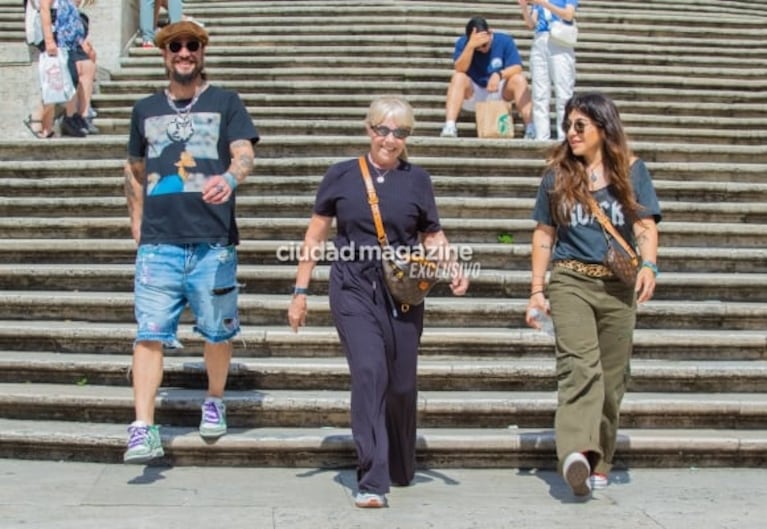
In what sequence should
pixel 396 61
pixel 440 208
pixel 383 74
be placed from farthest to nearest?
pixel 396 61 → pixel 383 74 → pixel 440 208

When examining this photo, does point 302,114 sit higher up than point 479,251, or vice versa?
point 302,114

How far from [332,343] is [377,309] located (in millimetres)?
1416

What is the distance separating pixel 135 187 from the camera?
17.6 ft

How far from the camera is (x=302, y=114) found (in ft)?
33.2

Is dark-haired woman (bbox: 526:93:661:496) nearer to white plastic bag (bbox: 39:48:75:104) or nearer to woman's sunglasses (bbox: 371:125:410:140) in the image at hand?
woman's sunglasses (bbox: 371:125:410:140)

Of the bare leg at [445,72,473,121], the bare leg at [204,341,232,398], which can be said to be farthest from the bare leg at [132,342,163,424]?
the bare leg at [445,72,473,121]

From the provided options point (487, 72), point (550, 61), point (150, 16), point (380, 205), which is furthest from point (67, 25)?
point (380, 205)

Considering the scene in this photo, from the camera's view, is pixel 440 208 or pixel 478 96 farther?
pixel 478 96

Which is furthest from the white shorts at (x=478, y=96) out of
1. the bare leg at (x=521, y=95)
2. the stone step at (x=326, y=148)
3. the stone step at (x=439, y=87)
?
the stone step at (x=326, y=148)

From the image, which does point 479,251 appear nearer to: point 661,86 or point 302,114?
point 302,114

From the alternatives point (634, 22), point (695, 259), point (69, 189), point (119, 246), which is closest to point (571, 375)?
point (695, 259)

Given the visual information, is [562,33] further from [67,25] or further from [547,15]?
[67,25]

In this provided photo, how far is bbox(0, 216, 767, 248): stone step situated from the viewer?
7.61 m

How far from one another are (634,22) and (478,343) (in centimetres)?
824
